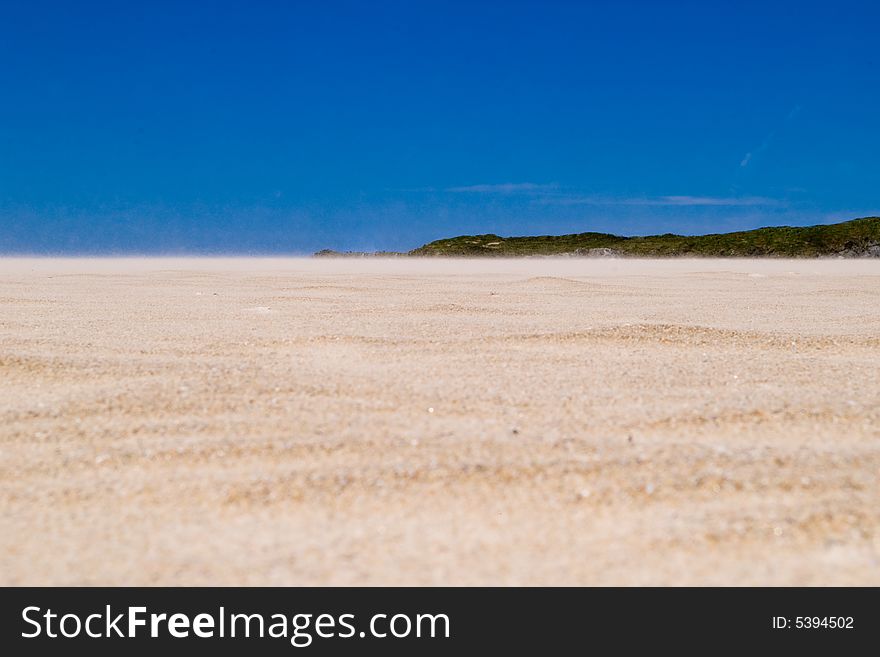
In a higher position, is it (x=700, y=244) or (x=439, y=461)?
(x=700, y=244)

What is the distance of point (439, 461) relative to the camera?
1.82 meters

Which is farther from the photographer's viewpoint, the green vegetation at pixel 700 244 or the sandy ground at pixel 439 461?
the green vegetation at pixel 700 244

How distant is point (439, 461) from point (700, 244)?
38.7m

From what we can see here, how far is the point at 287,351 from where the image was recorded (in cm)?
331

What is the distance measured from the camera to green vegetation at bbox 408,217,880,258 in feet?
111

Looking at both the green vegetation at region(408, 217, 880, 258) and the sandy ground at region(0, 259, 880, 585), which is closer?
the sandy ground at region(0, 259, 880, 585)

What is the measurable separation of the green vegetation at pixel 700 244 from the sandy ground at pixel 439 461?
109 ft

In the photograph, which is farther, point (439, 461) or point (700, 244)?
point (700, 244)

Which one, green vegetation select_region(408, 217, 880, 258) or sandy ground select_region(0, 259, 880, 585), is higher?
green vegetation select_region(408, 217, 880, 258)

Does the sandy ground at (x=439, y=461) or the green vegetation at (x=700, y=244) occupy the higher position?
the green vegetation at (x=700, y=244)

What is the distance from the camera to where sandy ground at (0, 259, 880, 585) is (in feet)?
4.48

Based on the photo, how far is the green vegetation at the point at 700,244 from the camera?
33969 millimetres

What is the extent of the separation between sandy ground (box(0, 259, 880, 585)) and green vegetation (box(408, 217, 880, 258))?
33116 millimetres

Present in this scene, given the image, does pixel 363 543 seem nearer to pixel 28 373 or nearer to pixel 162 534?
pixel 162 534
